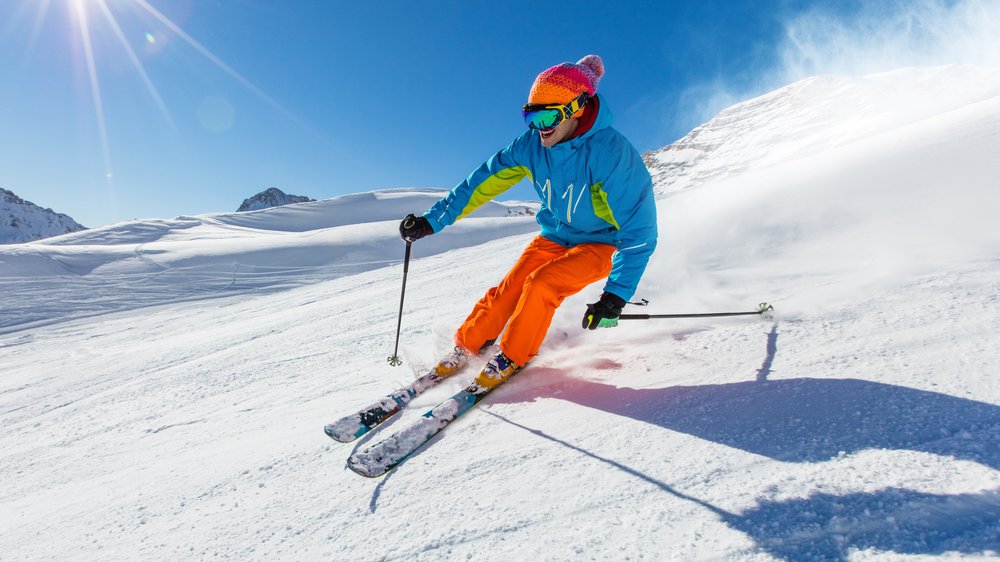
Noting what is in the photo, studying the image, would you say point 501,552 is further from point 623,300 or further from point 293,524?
point 623,300

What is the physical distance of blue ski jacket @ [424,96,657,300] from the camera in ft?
8.10

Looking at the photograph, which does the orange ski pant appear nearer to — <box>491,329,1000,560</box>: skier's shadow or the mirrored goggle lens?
<box>491,329,1000,560</box>: skier's shadow

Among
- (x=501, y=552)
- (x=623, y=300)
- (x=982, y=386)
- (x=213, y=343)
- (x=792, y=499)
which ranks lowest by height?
(x=213, y=343)

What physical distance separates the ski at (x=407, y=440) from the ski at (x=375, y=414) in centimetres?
26

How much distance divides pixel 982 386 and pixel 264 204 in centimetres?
18064

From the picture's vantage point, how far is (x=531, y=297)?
7.72 ft

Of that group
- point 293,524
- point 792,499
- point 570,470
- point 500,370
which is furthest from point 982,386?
point 293,524

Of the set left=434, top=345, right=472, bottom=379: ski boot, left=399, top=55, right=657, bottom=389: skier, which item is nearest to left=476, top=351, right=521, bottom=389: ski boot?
left=399, top=55, right=657, bottom=389: skier

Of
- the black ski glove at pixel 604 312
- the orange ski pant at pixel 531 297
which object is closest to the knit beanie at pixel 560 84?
the orange ski pant at pixel 531 297

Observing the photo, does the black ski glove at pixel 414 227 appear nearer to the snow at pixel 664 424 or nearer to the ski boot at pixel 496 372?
the snow at pixel 664 424

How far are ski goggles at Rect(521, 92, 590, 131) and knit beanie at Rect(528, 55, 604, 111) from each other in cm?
2

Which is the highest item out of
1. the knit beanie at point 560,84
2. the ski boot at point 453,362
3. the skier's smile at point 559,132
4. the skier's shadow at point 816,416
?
the knit beanie at point 560,84

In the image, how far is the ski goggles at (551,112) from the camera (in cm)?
252

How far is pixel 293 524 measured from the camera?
1.52 metres
